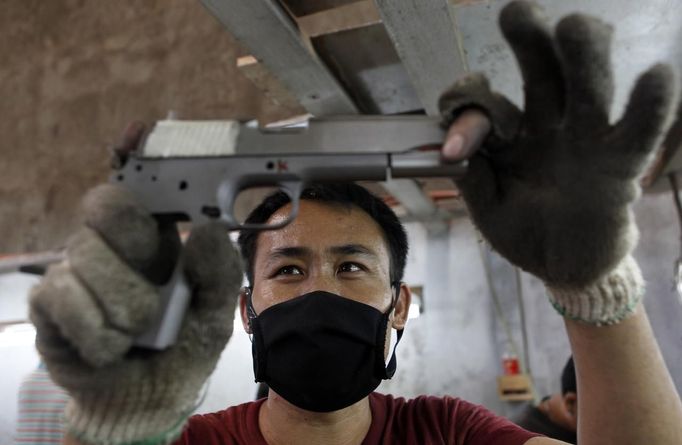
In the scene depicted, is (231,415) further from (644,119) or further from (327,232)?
(644,119)

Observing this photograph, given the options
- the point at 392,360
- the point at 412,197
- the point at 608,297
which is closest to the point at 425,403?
the point at 392,360

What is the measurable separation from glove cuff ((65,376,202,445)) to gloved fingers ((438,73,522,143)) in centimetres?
69

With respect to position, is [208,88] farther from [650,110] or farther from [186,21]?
[650,110]

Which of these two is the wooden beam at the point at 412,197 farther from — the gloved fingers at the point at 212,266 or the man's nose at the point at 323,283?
the gloved fingers at the point at 212,266

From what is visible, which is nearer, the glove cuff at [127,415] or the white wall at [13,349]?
the glove cuff at [127,415]

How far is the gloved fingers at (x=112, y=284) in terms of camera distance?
0.76 meters

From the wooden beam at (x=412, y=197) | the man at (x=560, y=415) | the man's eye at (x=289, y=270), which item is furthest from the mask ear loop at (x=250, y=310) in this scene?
the man at (x=560, y=415)

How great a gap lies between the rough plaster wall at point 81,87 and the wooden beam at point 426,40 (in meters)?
1.49

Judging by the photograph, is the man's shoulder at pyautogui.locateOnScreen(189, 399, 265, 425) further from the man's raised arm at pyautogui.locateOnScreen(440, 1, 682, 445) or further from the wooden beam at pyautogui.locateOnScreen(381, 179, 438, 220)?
the wooden beam at pyautogui.locateOnScreen(381, 179, 438, 220)

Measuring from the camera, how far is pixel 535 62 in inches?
34.0

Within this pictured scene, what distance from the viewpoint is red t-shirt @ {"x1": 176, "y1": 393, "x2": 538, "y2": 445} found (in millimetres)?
1324

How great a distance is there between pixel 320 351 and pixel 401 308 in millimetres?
443

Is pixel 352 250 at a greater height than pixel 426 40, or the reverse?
pixel 426 40

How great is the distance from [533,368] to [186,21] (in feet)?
9.73
